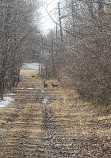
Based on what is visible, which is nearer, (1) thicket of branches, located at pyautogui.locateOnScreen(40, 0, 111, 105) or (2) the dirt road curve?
(2) the dirt road curve

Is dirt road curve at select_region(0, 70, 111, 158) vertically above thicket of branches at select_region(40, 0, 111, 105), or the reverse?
thicket of branches at select_region(40, 0, 111, 105)

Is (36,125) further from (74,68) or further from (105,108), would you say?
(74,68)

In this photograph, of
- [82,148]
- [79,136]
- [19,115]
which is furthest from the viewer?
[19,115]

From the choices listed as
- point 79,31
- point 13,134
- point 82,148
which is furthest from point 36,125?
point 79,31

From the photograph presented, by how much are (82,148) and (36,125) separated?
4.04 m

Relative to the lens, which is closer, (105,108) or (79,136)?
(79,136)

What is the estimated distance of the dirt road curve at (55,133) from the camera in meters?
9.45

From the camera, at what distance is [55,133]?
12.1 meters

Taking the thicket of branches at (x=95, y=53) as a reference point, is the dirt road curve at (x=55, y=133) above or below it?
below

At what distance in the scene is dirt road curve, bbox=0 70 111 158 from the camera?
9453mm

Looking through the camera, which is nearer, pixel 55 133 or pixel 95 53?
pixel 55 133

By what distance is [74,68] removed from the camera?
2150cm

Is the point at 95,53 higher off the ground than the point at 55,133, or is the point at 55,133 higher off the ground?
the point at 95,53

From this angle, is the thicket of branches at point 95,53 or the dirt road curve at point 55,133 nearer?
the dirt road curve at point 55,133
